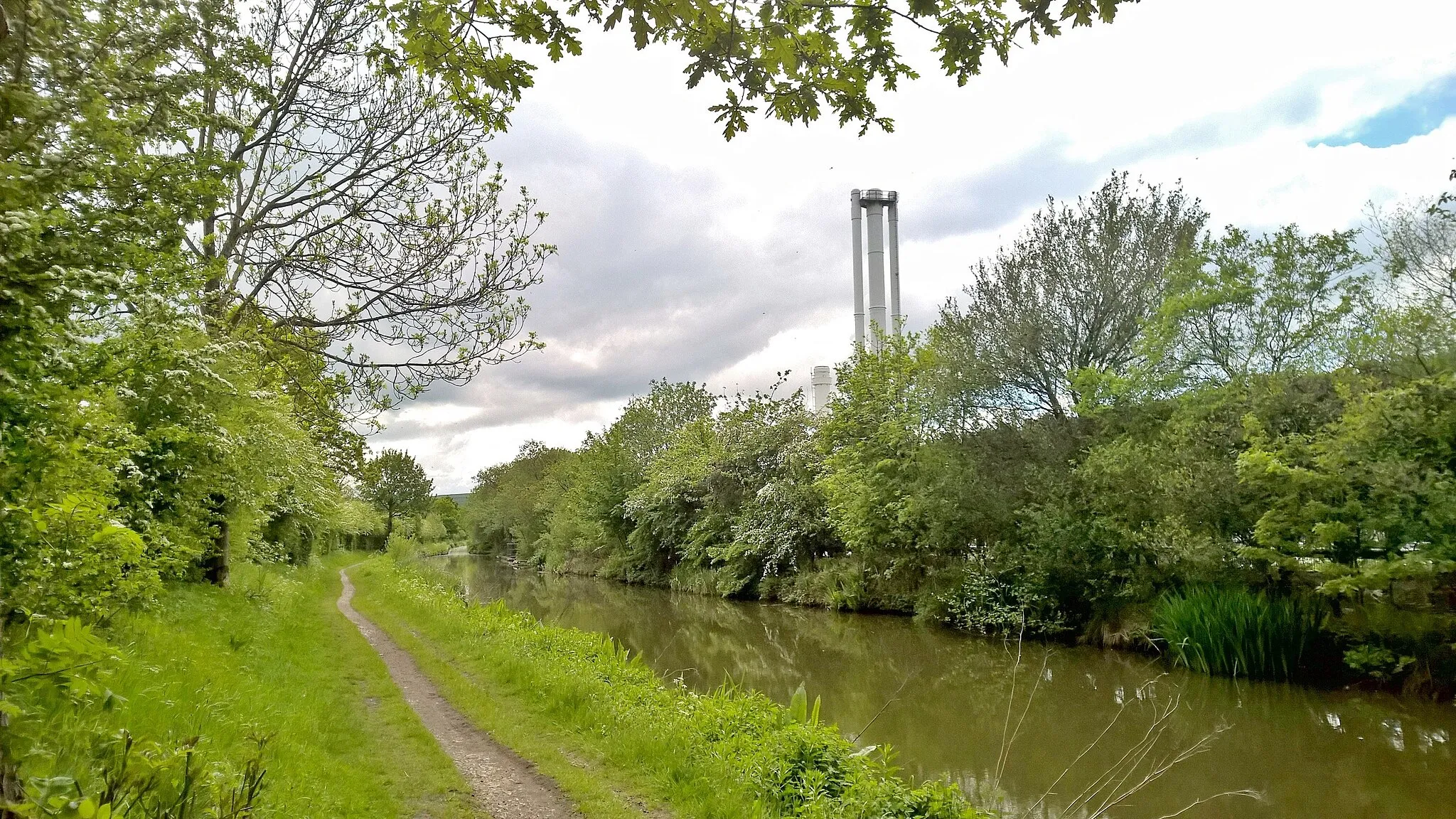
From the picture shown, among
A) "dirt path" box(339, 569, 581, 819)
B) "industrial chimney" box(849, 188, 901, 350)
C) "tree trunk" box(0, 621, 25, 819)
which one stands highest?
"industrial chimney" box(849, 188, 901, 350)

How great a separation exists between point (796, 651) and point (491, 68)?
16.2m

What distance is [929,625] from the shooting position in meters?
20.5

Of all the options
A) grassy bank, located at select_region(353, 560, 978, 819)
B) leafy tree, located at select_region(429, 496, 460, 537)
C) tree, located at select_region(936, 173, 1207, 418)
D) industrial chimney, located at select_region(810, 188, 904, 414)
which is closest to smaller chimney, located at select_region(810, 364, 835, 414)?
industrial chimney, located at select_region(810, 188, 904, 414)

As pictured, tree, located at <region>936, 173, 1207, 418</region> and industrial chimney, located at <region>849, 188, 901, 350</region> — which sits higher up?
industrial chimney, located at <region>849, 188, 901, 350</region>

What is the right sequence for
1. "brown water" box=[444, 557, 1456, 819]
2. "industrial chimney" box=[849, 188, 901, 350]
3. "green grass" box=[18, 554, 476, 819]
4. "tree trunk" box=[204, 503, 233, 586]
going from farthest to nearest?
1. "industrial chimney" box=[849, 188, 901, 350]
2. "tree trunk" box=[204, 503, 233, 586]
3. "brown water" box=[444, 557, 1456, 819]
4. "green grass" box=[18, 554, 476, 819]

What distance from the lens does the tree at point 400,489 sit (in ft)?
239

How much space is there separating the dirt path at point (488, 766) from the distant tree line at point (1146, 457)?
11288mm

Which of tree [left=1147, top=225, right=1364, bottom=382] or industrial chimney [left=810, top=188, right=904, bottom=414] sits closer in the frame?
tree [left=1147, top=225, right=1364, bottom=382]

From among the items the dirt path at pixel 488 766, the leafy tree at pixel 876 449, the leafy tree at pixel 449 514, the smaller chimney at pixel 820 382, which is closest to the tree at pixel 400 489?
the leafy tree at pixel 449 514

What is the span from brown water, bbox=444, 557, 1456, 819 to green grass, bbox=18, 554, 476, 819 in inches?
217

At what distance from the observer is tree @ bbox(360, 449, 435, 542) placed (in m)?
72.9

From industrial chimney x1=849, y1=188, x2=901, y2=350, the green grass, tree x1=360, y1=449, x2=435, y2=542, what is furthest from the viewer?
tree x1=360, y1=449, x2=435, y2=542

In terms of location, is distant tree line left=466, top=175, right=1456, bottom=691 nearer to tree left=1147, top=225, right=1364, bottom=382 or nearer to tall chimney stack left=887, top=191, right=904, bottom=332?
tree left=1147, top=225, right=1364, bottom=382

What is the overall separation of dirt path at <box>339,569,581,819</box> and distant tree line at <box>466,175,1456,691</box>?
11288mm
